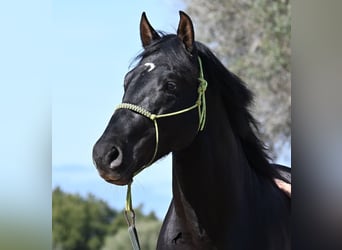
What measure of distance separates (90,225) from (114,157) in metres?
2.18

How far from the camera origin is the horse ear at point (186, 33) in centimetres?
202

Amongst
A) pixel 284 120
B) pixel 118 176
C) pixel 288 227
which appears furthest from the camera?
A: pixel 284 120

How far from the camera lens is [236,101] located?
7.21ft

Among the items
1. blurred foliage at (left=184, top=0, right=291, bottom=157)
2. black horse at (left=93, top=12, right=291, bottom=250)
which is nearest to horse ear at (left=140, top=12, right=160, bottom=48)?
black horse at (left=93, top=12, right=291, bottom=250)

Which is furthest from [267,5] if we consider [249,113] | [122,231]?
[249,113]

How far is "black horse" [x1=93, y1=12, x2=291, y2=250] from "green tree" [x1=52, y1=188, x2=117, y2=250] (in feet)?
5.31

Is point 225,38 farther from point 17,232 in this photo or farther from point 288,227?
point 17,232

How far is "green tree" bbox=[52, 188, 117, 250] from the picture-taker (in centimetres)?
376

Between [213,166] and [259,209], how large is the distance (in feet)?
0.82

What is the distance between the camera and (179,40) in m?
2.06

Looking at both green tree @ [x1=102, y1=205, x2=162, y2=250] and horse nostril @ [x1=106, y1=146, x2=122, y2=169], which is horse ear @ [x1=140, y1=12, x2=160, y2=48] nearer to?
horse nostril @ [x1=106, y1=146, x2=122, y2=169]

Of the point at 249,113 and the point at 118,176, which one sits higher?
the point at 249,113

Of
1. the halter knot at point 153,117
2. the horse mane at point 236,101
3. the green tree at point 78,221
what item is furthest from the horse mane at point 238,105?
the green tree at point 78,221

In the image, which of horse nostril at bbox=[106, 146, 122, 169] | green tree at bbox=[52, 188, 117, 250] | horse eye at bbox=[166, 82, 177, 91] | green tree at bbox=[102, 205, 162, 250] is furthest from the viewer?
green tree at bbox=[52, 188, 117, 250]
